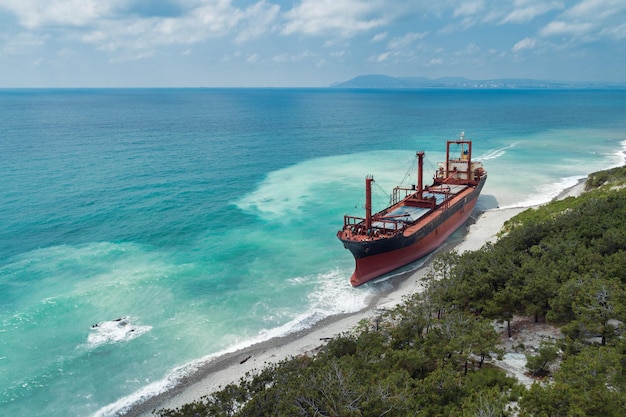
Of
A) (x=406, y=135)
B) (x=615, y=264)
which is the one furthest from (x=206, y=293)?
(x=406, y=135)

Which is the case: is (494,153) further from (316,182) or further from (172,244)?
(172,244)

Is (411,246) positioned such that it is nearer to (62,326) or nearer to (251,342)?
(251,342)

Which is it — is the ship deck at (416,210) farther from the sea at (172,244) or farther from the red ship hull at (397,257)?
the sea at (172,244)

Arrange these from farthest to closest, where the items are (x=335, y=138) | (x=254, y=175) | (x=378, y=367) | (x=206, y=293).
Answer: (x=335, y=138) < (x=254, y=175) < (x=206, y=293) < (x=378, y=367)

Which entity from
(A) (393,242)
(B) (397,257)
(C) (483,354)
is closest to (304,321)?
(A) (393,242)

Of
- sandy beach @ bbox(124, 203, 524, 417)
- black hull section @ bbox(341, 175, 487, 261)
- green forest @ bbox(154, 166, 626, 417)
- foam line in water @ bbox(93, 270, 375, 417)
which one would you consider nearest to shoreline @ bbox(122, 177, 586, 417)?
sandy beach @ bbox(124, 203, 524, 417)

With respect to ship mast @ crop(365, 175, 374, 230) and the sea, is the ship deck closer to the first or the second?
ship mast @ crop(365, 175, 374, 230)
